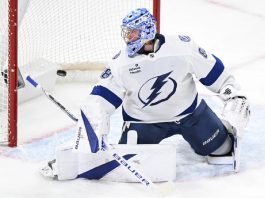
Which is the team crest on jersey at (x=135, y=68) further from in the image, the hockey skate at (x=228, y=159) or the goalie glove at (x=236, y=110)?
the hockey skate at (x=228, y=159)

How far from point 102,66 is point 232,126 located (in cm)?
122

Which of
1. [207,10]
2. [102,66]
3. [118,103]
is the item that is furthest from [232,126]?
[207,10]

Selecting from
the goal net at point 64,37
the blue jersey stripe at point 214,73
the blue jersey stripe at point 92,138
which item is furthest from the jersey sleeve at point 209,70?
the goal net at point 64,37

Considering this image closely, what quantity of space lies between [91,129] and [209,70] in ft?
1.58

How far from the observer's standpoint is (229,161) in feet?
9.12

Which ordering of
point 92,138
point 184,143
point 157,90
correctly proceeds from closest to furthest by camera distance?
point 92,138
point 157,90
point 184,143

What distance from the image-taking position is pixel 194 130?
277 cm

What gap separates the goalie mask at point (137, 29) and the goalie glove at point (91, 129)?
0.24 metres

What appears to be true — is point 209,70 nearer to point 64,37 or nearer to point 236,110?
point 236,110

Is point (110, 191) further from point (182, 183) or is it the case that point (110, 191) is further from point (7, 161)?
point (7, 161)

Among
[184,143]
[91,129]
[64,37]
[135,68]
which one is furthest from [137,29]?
A: [64,37]

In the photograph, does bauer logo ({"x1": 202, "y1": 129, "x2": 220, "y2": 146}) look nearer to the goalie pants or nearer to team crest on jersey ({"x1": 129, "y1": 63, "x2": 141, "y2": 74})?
the goalie pants

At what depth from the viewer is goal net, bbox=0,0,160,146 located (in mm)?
3500

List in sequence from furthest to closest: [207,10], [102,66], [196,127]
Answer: [207,10], [102,66], [196,127]
